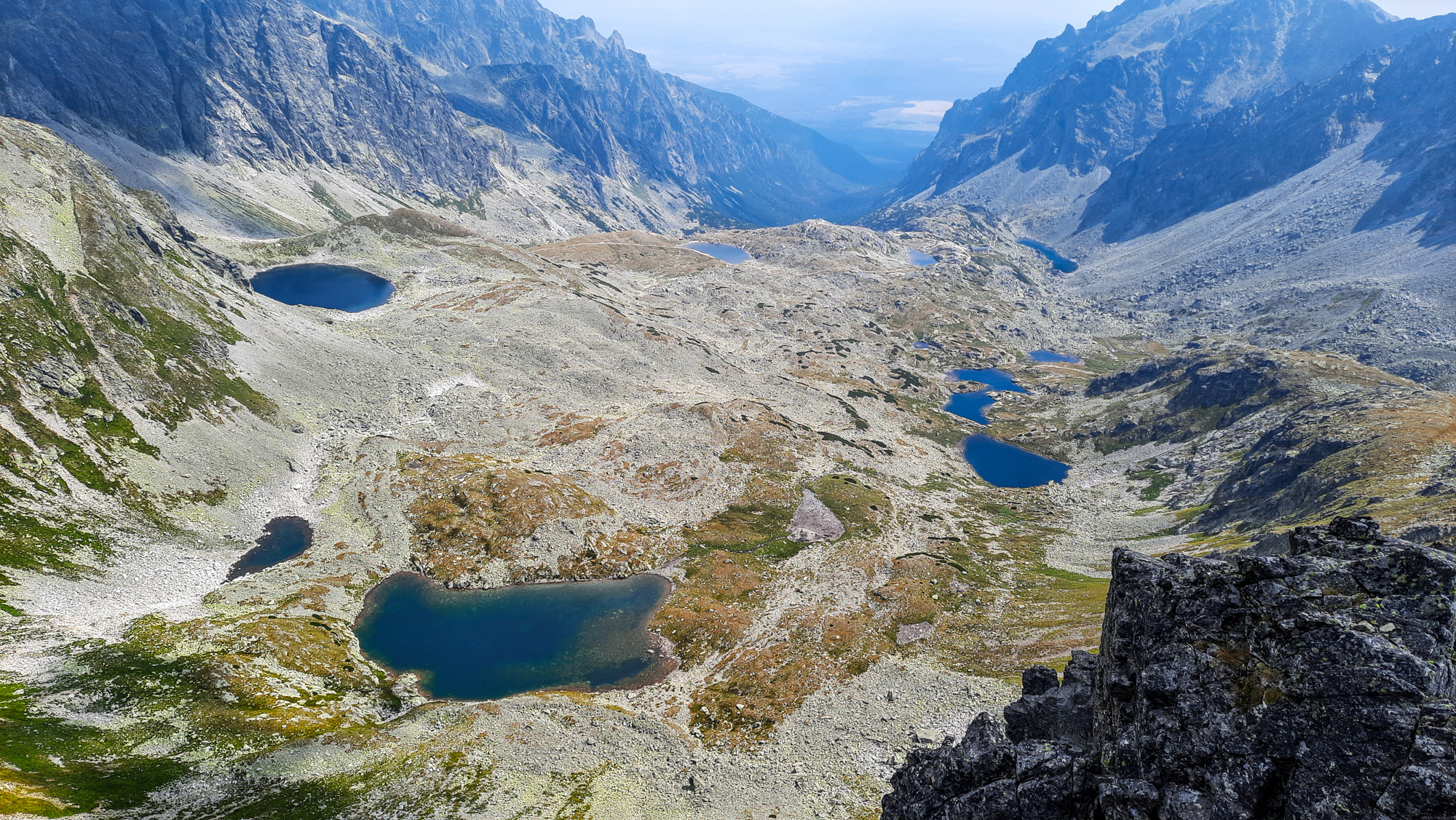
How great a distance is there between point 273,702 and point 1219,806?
6270cm

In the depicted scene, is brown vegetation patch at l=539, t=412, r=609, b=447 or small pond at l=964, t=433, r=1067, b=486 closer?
brown vegetation patch at l=539, t=412, r=609, b=447

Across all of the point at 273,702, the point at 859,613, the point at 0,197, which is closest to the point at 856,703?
the point at 859,613

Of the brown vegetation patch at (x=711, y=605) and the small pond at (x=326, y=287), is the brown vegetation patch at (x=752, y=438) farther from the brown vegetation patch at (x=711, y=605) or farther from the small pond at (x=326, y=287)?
the small pond at (x=326, y=287)

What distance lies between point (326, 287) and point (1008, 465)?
7589 inches

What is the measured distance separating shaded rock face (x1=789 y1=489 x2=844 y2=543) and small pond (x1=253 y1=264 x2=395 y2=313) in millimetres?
126930

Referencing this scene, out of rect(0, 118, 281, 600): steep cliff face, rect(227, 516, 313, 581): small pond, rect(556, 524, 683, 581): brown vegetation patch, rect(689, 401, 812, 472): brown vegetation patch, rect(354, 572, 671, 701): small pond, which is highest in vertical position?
rect(0, 118, 281, 600): steep cliff face

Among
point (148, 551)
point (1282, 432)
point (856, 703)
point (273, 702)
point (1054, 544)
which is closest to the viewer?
point (273, 702)

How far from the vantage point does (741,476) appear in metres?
110

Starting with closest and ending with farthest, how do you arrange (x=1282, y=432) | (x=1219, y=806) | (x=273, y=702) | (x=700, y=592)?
(x=1219, y=806) < (x=273, y=702) < (x=700, y=592) < (x=1282, y=432)

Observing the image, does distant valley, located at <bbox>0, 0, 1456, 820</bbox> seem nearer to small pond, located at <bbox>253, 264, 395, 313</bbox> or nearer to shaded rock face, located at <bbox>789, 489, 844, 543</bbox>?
shaded rock face, located at <bbox>789, 489, 844, 543</bbox>

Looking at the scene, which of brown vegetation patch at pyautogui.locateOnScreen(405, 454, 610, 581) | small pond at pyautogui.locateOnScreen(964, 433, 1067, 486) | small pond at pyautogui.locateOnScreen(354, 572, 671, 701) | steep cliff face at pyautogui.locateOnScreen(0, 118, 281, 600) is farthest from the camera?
small pond at pyautogui.locateOnScreen(964, 433, 1067, 486)

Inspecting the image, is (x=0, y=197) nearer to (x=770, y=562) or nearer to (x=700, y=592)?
(x=700, y=592)

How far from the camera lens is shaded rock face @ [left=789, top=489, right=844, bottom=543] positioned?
9662 cm

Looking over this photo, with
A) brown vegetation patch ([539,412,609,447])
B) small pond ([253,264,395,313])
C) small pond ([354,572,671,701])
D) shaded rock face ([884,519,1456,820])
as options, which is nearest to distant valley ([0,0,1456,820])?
shaded rock face ([884,519,1456,820])
